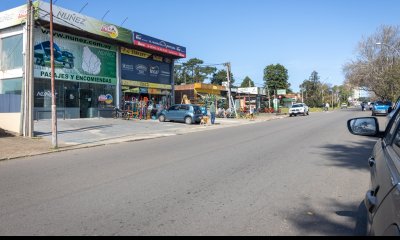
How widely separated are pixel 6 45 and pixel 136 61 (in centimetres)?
1118

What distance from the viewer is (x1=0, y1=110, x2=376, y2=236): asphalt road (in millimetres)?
4637

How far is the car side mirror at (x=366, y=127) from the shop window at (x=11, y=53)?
24947mm

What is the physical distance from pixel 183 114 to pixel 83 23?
32.2 ft

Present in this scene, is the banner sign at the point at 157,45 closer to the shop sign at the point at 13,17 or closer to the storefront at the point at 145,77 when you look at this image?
the storefront at the point at 145,77

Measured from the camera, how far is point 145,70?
3503 cm

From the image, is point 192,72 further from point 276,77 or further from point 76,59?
point 76,59

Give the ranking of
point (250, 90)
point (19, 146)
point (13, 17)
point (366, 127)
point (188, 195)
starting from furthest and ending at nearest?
point (250, 90)
point (13, 17)
point (19, 146)
point (188, 195)
point (366, 127)

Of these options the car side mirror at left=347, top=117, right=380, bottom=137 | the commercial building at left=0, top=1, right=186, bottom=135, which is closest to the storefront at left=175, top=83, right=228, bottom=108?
the commercial building at left=0, top=1, right=186, bottom=135

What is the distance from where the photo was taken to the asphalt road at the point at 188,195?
4.64 meters

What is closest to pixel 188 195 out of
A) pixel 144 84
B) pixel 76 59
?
pixel 76 59

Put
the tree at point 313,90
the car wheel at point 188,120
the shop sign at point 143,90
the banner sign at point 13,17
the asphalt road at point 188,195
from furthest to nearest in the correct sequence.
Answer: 1. the tree at point 313,90
2. the shop sign at point 143,90
3. the car wheel at point 188,120
4. the banner sign at point 13,17
5. the asphalt road at point 188,195

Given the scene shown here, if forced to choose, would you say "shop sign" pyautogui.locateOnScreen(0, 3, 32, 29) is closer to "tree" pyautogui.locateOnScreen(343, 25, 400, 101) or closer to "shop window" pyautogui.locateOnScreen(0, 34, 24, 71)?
"shop window" pyautogui.locateOnScreen(0, 34, 24, 71)

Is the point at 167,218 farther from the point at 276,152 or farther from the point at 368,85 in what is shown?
the point at 368,85

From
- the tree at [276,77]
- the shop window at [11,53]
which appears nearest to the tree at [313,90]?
the tree at [276,77]
